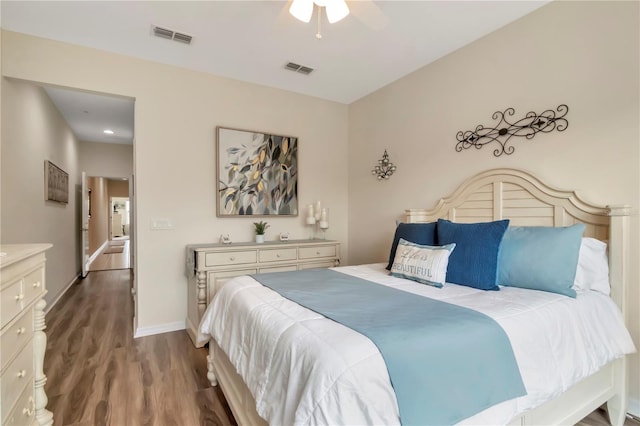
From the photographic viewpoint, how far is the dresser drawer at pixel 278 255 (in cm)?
331

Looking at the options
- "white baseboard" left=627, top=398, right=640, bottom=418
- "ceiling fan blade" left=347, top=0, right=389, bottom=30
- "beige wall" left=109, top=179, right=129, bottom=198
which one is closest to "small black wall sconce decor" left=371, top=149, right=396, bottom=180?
"ceiling fan blade" left=347, top=0, right=389, bottom=30

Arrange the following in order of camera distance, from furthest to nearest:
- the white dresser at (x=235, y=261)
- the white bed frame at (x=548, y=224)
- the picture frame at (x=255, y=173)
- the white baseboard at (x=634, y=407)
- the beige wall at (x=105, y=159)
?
the beige wall at (x=105, y=159) < the picture frame at (x=255, y=173) < the white dresser at (x=235, y=261) < the white baseboard at (x=634, y=407) < the white bed frame at (x=548, y=224)

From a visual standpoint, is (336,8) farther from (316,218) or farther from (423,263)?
(316,218)

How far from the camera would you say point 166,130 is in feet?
10.6

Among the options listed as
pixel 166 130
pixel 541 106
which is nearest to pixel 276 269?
pixel 166 130

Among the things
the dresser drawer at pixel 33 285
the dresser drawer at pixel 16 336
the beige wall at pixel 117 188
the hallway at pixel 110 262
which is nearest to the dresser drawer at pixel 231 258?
the dresser drawer at pixel 33 285

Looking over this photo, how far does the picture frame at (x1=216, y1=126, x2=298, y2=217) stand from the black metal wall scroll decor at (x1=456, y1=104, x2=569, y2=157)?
2012 mm

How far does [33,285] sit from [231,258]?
172 cm

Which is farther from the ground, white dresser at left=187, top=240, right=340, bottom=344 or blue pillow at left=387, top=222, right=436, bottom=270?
blue pillow at left=387, top=222, right=436, bottom=270

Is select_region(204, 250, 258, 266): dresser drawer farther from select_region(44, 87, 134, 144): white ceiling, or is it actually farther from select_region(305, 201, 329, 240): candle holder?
select_region(44, 87, 134, 144): white ceiling

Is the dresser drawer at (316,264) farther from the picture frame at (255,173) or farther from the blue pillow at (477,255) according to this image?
the blue pillow at (477,255)

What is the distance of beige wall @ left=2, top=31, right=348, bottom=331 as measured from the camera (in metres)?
2.79

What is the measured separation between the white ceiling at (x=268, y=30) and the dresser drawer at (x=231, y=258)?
1970 millimetres

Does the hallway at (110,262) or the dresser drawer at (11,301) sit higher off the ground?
the dresser drawer at (11,301)
